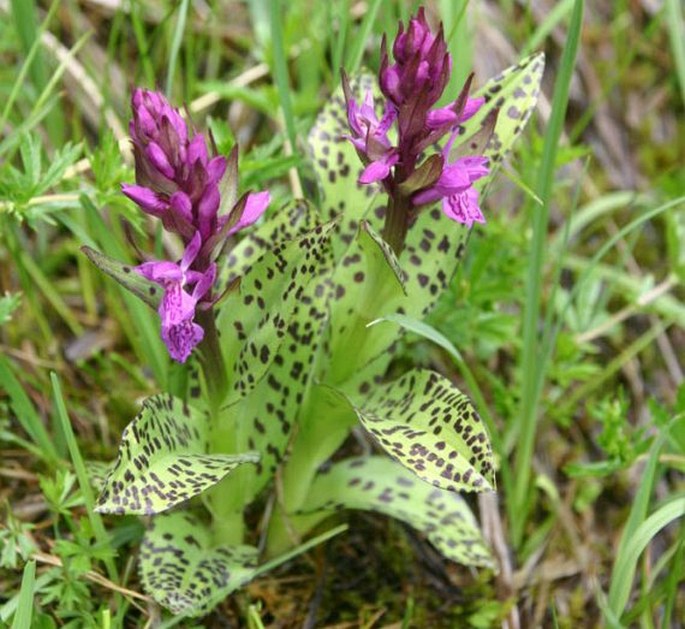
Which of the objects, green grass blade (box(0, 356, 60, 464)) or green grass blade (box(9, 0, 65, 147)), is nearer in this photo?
green grass blade (box(0, 356, 60, 464))

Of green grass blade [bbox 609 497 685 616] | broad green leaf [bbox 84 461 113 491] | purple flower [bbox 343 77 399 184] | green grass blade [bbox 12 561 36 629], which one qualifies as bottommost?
green grass blade [bbox 609 497 685 616]

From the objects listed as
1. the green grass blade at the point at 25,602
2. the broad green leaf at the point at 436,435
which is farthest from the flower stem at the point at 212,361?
the green grass blade at the point at 25,602

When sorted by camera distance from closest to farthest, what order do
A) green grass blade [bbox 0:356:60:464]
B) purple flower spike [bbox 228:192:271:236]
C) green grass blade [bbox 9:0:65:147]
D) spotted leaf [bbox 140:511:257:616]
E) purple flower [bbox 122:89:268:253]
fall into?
purple flower [bbox 122:89:268:253] < purple flower spike [bbox 228:192:271:236] < spotted leaf [bbox 140:511:257:616] < green grass blade [bbox 0:356:60:464] < green grass blade [bbox 9:0:65:147]

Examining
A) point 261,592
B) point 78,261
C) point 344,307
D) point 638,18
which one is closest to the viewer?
point 344,307

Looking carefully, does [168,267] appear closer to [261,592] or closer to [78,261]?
[261,592]

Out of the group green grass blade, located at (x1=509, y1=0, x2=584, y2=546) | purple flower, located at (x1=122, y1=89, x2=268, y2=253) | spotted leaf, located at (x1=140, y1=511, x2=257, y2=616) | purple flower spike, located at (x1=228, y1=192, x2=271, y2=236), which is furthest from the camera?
green grass blade, located at (x1=509, y1=0, x2=584, y2=546)

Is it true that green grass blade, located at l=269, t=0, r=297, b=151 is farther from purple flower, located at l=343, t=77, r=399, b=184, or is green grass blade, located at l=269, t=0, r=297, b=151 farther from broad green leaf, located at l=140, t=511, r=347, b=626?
broad green leaf, located at l=140, t=511, r=347, b=626

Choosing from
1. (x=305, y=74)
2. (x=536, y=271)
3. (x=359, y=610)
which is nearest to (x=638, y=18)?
(x=305, y=74)

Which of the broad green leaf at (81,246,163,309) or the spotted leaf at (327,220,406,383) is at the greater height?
the broad green leaf at (81,246,163,309)

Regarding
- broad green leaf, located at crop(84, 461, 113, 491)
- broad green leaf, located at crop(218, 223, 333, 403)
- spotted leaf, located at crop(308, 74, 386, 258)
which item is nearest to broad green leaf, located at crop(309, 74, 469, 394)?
spotted leaf, located at crop(308, 74, 386, 258)
